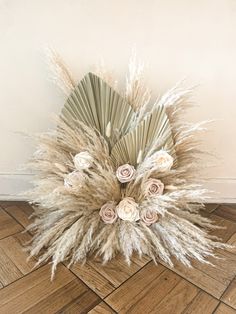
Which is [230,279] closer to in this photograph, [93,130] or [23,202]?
[93,130]

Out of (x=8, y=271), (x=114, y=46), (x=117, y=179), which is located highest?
(x=114, y=46)

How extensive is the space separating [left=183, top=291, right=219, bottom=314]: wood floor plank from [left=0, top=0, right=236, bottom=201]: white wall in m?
0.73

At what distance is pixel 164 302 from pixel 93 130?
2.02 ft

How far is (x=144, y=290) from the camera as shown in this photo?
2.31ft

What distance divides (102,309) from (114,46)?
97cm

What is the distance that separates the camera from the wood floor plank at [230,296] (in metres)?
0.68

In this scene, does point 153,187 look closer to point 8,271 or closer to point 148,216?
point 148,216

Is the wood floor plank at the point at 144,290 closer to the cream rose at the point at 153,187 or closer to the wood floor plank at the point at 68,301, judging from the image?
the wood floor plank at the point at 68,301

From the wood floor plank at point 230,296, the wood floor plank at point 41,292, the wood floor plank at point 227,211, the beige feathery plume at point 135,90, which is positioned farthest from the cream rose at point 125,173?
the wood floor plank at point 227,211

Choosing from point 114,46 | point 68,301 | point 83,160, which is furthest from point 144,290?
point 114,46

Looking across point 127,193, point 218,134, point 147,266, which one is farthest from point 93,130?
point 218,134

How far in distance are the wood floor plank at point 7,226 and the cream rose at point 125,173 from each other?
0.50 metres

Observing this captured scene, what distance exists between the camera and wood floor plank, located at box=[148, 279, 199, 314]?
64 cm

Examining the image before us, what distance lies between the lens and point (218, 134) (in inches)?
44.3
